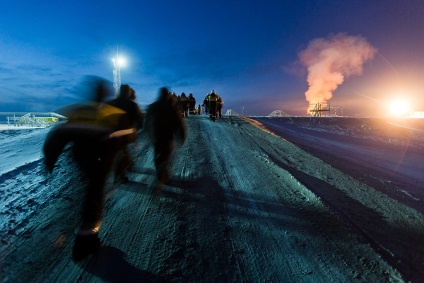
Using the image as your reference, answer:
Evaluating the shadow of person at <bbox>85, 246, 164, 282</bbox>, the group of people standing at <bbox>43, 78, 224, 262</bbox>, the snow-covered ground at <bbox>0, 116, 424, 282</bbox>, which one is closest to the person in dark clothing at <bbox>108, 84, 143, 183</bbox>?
the snow-covered ground at <bbox>0, 116, 424, 282</bbox>

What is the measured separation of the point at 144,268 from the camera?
2812 mm

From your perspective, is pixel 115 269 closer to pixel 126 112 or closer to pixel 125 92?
pixel 126 112

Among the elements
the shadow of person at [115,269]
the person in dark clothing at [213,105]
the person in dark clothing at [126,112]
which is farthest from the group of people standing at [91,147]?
the person in dark clothing at [213,105]

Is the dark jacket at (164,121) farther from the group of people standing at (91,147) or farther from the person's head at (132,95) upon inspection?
the group of people standing at (91,147)

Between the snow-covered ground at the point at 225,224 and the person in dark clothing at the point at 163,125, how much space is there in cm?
60

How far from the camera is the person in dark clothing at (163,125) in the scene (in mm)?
5805

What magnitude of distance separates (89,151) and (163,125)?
8.79 ft

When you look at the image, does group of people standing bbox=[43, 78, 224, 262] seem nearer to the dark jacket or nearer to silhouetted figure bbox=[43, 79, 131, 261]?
silhouetted figure bbox=[43, 79, 131, 261]

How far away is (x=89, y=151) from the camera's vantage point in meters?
3.22

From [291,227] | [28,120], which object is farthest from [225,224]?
[28,120]

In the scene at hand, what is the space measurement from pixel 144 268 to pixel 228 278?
2.85 ft

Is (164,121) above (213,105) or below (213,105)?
below

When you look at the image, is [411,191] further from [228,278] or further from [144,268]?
[144,268]

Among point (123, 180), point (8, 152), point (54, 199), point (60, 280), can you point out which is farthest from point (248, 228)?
point (8, 152)
